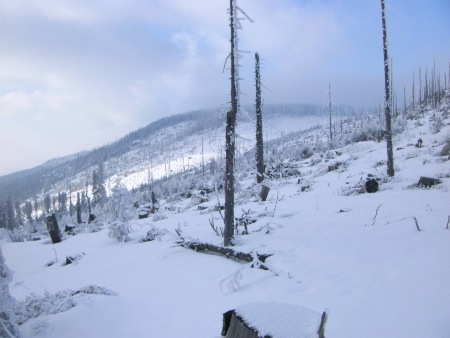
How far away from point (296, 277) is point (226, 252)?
2657 millimetres

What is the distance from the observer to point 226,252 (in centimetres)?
823

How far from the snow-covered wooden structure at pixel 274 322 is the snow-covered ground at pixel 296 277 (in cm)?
10

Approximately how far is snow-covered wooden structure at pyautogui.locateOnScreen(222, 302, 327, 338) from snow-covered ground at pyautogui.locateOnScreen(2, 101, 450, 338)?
10cm

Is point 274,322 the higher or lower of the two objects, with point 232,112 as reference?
lower

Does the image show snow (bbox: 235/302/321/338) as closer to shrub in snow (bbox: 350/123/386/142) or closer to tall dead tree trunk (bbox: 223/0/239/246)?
tall dead tree trunk (bbox: 223/0/239/246)

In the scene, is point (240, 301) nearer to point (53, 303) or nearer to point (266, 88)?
point (53, 303)

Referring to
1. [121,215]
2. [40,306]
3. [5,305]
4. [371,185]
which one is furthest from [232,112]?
[371,185]

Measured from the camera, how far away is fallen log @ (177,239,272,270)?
6.91m

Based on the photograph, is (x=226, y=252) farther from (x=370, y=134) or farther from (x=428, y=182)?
(x=370, y=134)

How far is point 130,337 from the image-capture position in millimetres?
4594

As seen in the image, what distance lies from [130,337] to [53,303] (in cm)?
163

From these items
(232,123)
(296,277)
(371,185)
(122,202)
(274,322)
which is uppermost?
(232,123)

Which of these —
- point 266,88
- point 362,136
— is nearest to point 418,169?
point 266,88

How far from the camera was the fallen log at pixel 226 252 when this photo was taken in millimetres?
6914
